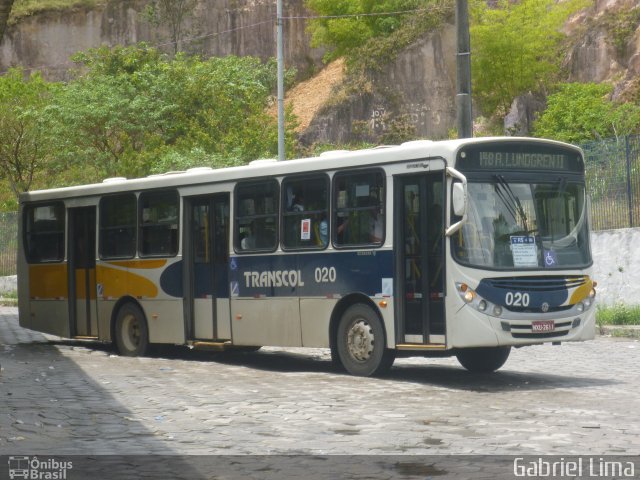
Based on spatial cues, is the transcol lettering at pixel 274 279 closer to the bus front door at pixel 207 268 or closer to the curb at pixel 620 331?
the bus front door at pixel 207 268

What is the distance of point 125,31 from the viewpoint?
95.6 m

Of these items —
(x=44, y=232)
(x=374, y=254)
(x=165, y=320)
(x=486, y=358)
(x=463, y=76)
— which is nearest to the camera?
(x=374, y=254)

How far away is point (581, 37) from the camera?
206ft

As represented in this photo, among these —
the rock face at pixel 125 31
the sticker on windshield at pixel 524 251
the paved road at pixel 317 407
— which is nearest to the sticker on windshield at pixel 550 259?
the sticker on windshield at pixel 524 251

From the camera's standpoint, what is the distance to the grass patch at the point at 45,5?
311 feet

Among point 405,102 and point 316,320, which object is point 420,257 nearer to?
point 316,320

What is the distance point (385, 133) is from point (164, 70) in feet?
87.7

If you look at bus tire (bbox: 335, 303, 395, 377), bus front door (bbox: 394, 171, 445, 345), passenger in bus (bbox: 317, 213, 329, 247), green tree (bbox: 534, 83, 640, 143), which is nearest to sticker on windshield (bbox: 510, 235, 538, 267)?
bus front door (bbox: 394, 171, 445, 345)

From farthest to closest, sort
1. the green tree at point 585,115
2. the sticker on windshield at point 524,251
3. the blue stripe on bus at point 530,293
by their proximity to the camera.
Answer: the green tree at point 585,115
the sticker on windshield at point 524,251
the blue stripe on bus at point 530,293

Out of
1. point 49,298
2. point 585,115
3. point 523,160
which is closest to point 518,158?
point 523,160

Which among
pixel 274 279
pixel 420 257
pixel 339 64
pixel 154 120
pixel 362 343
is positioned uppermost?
pixel 339 64

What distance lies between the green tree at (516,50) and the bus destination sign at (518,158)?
48.1 metres

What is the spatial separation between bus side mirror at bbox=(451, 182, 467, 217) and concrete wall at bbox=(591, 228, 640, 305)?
1094cm

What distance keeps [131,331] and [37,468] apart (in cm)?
1212
